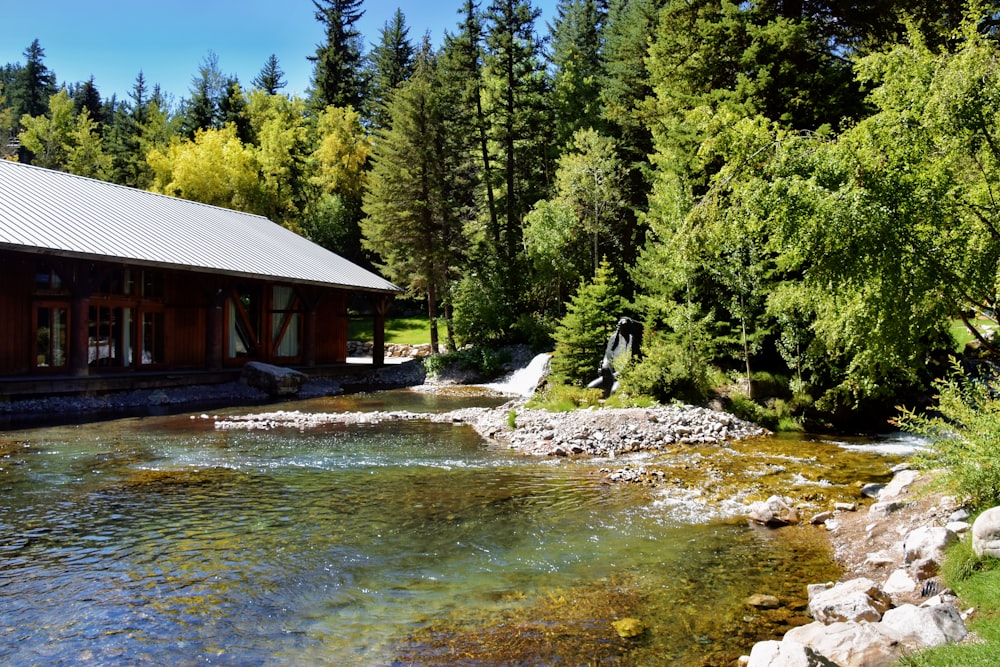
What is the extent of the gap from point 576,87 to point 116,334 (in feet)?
91.4

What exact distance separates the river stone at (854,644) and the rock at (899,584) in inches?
48.3

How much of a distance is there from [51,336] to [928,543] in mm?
21753

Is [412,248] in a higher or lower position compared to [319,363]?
higher

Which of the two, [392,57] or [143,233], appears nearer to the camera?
[143,233]

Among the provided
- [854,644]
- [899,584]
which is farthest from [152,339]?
[854,644]

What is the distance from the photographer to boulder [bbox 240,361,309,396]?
23.2m

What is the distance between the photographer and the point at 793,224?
8.09 meters

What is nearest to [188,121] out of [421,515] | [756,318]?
[756,318]

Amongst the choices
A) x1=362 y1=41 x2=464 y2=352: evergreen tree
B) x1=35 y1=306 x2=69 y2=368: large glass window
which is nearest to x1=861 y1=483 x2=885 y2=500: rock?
x1=35 y1=306 x2=69 y2=368: large glass window

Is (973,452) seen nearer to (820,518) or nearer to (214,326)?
(820,518)

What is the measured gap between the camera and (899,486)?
922 centimetres

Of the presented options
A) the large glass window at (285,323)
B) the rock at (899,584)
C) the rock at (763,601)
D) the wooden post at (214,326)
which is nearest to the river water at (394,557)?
the rock at (763,601)

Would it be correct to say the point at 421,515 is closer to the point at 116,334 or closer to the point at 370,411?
the point at 370,411

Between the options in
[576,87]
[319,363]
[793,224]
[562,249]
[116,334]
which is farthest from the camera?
[576,87]
